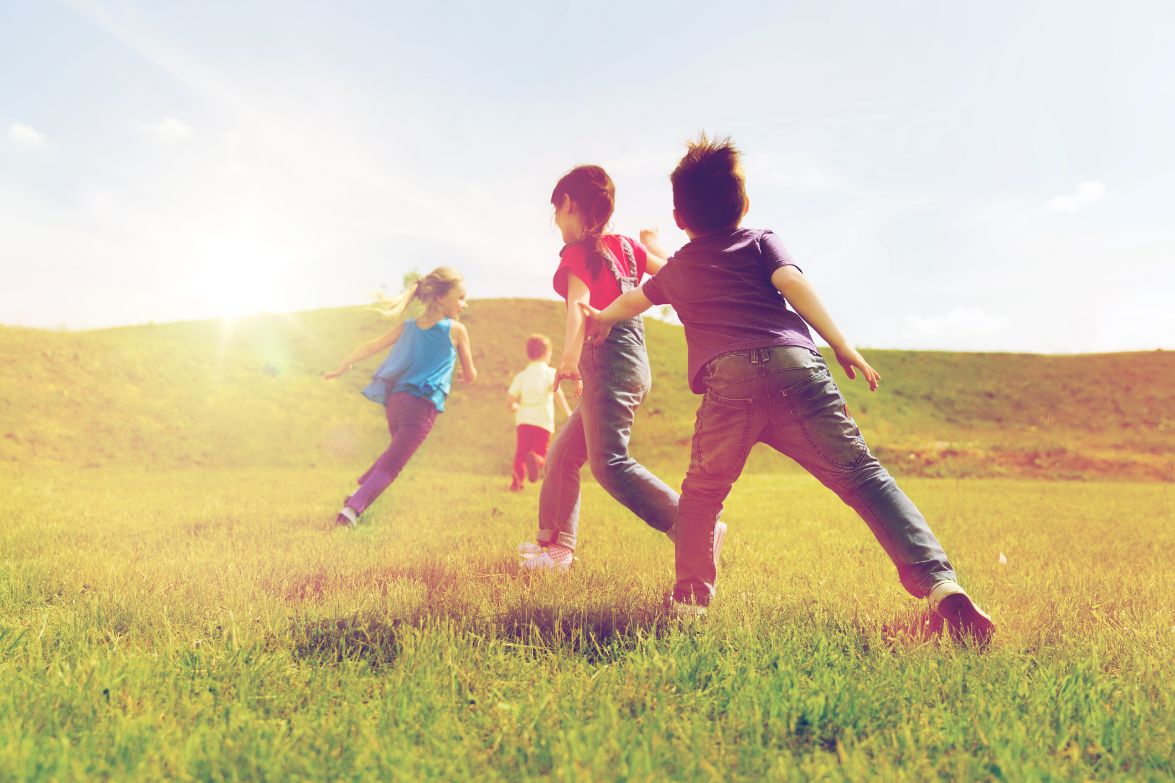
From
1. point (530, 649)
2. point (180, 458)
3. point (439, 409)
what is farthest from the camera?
point (180, 458)

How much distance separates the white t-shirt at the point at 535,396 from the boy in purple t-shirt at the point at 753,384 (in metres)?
7.32

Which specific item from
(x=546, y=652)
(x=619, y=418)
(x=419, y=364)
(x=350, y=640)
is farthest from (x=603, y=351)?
(x=419, y=364)

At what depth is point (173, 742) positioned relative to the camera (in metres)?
2.11

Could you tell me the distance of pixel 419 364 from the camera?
640cm

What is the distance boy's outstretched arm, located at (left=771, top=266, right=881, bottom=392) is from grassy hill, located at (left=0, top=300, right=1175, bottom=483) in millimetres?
16039

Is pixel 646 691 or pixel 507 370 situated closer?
pixel 646 691

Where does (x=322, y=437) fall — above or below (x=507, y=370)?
below

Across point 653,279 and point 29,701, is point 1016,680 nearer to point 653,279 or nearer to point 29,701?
point 653,279

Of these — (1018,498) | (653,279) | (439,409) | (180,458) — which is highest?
(653,279)

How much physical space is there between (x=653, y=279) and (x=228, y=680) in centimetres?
245

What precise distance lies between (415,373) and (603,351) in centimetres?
283

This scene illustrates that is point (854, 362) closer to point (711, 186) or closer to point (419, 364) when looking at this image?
point (711, 186)

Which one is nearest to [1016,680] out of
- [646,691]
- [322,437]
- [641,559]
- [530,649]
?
[646,691]

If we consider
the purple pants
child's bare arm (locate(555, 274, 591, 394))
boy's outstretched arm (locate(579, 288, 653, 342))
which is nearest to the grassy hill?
the purple pants
